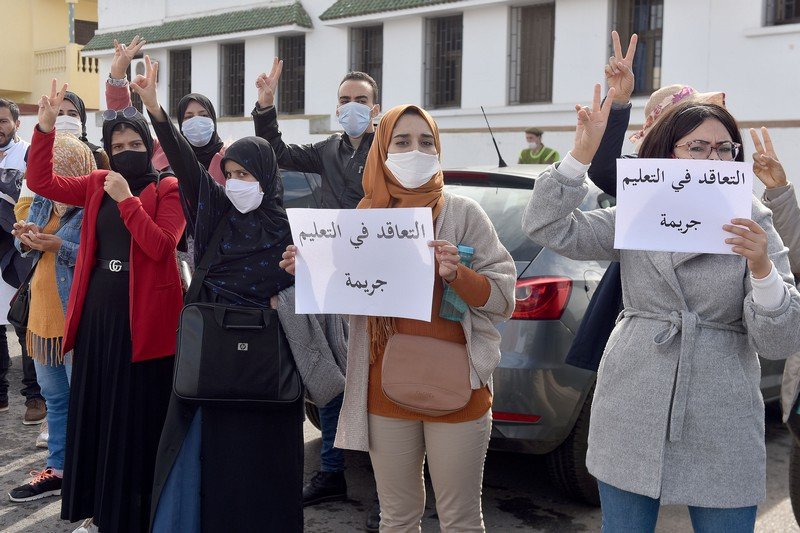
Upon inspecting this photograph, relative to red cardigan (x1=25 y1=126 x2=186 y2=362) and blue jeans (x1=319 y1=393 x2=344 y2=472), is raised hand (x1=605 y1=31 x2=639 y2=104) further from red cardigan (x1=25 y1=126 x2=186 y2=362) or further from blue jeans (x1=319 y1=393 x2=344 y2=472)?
blue jeans (x1=319 y1=393 x2=344 y2=472)

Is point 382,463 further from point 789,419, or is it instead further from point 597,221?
point 789,419

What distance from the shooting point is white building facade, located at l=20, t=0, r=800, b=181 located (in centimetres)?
1552

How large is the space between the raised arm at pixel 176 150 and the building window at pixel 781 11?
46.3 ft

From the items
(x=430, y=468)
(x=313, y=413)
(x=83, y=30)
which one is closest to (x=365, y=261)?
(x=430, y=468)

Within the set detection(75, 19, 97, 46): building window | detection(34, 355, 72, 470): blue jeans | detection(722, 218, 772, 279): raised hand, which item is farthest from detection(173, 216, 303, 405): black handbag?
detection(75, 19, 97, 46): building window

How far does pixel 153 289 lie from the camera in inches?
162

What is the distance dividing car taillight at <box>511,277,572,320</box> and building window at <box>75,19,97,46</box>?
32778mm

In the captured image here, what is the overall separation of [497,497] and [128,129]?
2621mm

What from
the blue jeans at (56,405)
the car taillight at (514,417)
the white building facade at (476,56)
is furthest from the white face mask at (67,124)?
the white building facade at (476,56)

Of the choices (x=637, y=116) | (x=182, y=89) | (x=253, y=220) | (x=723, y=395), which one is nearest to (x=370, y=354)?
(x=253, y=220)

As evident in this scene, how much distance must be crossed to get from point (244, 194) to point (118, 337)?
97cm

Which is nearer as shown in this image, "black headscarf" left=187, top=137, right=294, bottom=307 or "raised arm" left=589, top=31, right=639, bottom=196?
"raised arm" left=589, top=31, right=639, bottom=196

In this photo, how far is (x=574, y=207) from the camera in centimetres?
280

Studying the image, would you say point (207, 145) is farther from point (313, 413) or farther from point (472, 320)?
point (472, 320)
